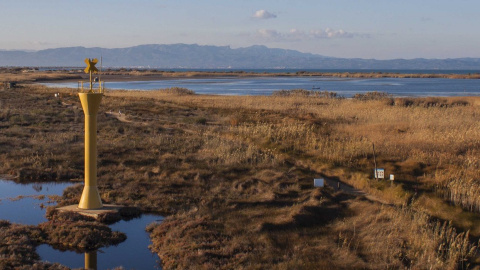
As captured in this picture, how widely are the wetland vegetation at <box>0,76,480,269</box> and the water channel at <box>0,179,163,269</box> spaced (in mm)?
326

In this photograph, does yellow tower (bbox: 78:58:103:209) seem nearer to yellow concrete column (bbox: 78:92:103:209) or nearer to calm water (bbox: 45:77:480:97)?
yellow concrete column (bbox: 78:92:103:209)

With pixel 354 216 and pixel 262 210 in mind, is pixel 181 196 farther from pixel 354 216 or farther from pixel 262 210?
pixel 354 216

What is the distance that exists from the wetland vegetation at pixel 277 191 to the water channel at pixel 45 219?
326 mm

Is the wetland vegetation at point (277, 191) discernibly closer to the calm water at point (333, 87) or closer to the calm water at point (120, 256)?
the calm water at point (120, 256)

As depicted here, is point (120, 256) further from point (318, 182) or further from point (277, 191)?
point (318, 182)

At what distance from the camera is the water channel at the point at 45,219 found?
1152 cm

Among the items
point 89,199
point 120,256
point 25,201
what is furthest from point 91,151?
point 25,201

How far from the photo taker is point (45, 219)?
1423cm

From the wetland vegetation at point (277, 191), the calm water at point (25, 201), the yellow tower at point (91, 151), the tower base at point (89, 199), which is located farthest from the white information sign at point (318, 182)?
the calm water at point (25, 201)

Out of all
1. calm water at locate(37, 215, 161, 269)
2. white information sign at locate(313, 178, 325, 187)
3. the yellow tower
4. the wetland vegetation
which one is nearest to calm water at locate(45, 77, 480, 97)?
the wetland vegetation

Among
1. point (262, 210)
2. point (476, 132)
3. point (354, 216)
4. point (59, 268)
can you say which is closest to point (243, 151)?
point (262, 210)

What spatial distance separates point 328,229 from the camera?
12.8 m

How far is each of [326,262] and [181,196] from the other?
22.2 ft

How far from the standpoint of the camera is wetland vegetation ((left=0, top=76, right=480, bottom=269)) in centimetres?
1114
